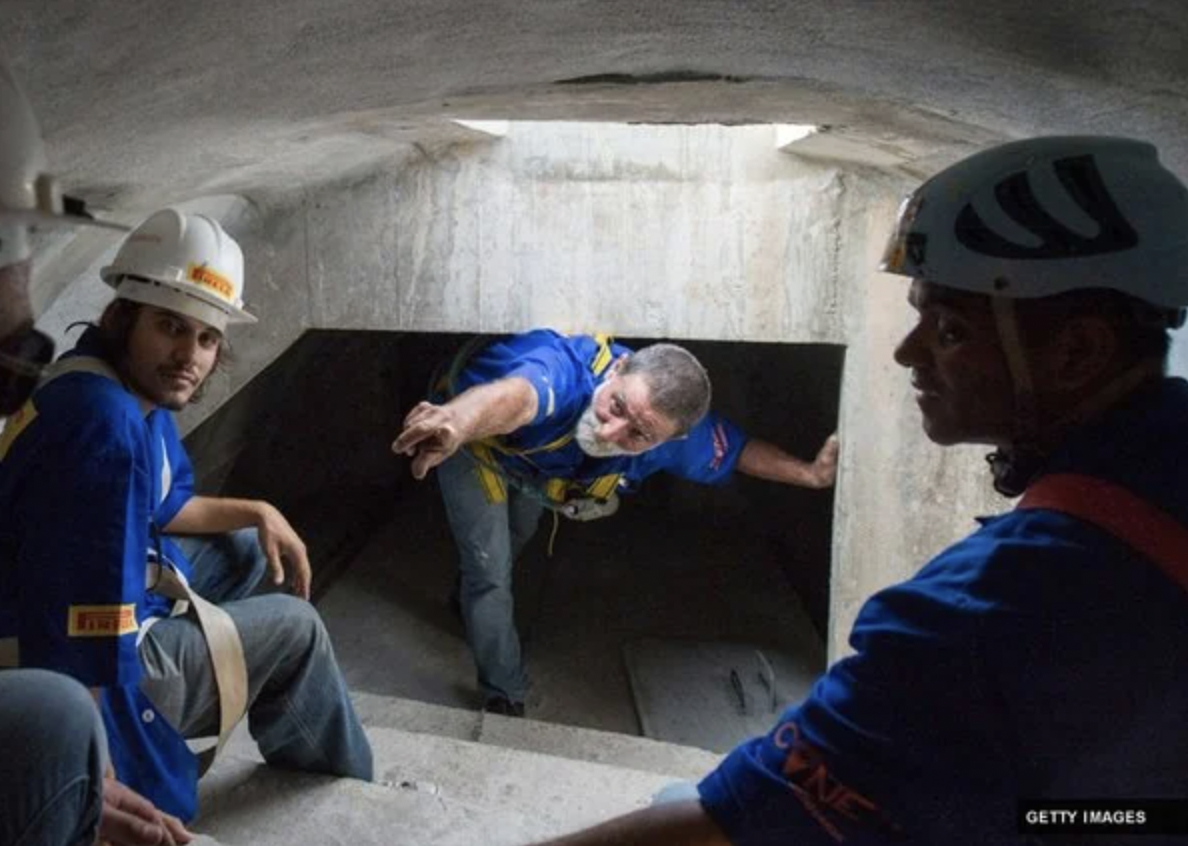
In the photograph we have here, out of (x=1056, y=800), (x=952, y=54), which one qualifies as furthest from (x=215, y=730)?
(x=952, y=54)

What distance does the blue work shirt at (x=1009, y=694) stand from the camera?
1024mm

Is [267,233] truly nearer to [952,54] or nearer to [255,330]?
[255,330]

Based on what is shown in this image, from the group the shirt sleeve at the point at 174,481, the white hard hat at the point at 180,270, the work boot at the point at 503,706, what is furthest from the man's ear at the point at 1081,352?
the work boot at the point at 503,706

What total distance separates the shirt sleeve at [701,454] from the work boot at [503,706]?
50.2 inches

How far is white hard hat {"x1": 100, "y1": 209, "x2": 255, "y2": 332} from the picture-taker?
2.22m

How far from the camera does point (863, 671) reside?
112cm

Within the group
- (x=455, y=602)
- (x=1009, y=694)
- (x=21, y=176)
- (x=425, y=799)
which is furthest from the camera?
(x=455, y=602)

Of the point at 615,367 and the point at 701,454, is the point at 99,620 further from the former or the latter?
the point at 701,454

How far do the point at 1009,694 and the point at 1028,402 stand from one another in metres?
0.44

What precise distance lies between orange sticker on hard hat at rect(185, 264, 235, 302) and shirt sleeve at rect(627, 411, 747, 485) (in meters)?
2.16

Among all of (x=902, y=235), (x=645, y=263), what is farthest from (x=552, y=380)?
(x=902, y=235)

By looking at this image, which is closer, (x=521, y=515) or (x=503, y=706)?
(x=503, y=706)

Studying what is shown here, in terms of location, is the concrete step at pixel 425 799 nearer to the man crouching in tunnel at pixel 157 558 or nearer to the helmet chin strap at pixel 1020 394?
the man crouching in tunnel at pixel 157 558

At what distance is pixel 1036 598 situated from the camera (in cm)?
104
